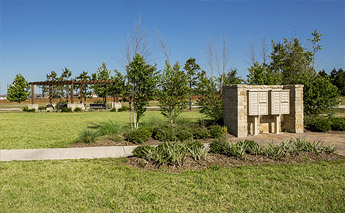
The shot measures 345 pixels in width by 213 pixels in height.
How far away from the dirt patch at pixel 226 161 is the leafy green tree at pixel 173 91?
190 inches

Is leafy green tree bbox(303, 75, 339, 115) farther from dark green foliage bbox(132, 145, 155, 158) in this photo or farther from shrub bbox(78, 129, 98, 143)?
shrub bbox(78, 129, 98, 143)

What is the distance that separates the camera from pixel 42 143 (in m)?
9.18

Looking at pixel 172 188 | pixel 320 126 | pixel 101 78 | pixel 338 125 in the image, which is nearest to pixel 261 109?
pixel 320 126

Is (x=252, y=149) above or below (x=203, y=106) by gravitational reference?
below

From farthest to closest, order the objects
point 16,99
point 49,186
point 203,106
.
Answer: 1. point 16,99
2. point 203,106
3. point 49,186

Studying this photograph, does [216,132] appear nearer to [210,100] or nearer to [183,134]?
[183,134]

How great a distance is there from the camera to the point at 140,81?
11.6 m

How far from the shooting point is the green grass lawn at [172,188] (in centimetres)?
389

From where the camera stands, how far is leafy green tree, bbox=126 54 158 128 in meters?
11.3

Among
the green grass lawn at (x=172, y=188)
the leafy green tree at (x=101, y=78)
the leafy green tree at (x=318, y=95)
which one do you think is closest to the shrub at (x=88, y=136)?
the green grass lawn at (x=172, y=188)

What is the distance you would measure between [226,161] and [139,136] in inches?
145

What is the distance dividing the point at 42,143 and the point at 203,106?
6767 millimetres

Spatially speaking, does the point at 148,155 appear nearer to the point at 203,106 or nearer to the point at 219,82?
the point at 203,106

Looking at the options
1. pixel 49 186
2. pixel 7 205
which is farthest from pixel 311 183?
pixel 7 205
